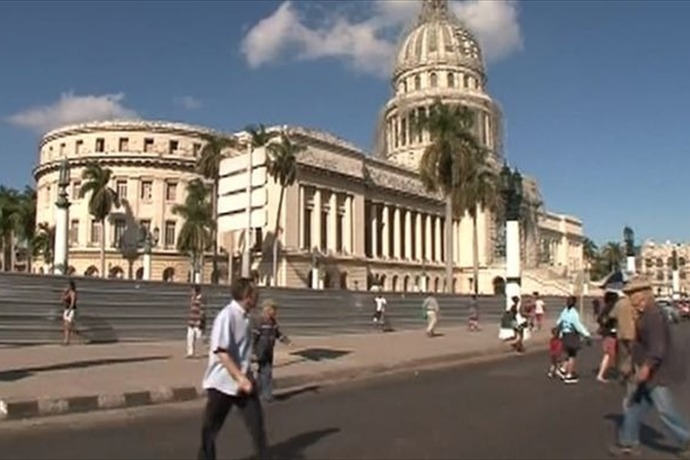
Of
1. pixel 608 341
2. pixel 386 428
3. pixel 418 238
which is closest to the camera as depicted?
pixel 386 428

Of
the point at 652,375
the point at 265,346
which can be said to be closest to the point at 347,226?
the point at 265,346

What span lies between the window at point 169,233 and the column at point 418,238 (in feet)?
107

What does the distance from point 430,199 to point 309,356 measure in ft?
273

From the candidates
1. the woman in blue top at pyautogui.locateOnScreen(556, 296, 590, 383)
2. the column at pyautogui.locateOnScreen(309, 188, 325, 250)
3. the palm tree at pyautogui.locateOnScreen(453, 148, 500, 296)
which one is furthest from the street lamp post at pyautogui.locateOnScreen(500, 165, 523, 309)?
the column at pyautogui.locateOnScreen(309, 188, 325, 250)

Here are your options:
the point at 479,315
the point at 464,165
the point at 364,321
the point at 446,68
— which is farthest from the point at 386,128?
the point at 364,321

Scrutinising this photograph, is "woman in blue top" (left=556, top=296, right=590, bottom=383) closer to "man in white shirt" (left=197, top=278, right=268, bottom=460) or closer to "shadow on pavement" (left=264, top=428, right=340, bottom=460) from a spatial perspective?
"shadow on pavement" (left=264, top=428, right=340, bottom=460)

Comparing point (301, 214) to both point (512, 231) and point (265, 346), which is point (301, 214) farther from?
point (265, 346)

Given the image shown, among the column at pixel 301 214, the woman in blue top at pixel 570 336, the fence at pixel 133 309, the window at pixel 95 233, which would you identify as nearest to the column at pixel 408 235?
the column at pixel 301 214

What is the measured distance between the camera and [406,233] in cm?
9775

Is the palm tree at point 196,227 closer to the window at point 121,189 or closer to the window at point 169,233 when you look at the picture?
the window at point 169,233

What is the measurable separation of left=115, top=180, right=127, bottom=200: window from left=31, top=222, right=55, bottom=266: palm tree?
28.3ft

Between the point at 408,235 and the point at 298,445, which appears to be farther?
the point at 408,235

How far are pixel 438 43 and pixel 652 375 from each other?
118342 mm

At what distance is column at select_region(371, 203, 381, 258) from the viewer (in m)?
91.2
